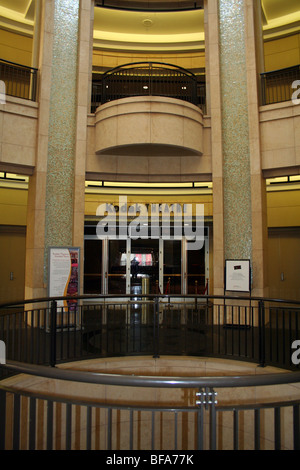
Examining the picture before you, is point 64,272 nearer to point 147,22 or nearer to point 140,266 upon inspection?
point 140,266

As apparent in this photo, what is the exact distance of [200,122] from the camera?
10.4 metres

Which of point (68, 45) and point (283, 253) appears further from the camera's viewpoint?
point (283, 253)

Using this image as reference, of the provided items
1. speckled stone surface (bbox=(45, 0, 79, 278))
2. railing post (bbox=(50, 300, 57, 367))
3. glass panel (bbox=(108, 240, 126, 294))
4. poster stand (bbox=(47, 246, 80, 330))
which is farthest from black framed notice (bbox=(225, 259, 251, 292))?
glass panel (bbox=(108, 240, 126, 294))

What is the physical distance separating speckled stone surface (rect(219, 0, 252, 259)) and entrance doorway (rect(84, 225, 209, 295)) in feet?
16.3

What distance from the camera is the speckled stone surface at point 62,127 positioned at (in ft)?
31.5

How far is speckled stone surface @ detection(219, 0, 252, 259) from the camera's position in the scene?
9.80 metres

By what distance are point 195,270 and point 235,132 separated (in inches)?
259

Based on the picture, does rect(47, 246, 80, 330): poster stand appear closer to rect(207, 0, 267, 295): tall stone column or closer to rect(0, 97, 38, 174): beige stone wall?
rect(0, 97, 38, 174): beige stone wall

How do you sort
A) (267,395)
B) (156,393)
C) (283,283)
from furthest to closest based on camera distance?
(283,283)
(156,393)
(267,395)

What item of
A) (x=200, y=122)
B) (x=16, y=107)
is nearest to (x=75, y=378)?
(x=16, y=107)

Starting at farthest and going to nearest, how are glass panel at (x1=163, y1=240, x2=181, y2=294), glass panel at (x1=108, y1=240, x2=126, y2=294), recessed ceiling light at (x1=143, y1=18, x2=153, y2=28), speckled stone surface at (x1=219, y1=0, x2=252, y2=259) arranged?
1. glass panel at (x1=163, y1=240, x2=181, y2=294)
2. glass panel at (x1=108, y1=240, x2=126, y2=294)
3. recessed ceiling light at (x1=143, y1=18, x2=153, y2=28)
4. speckled stone surface at (x1=219, y1=0, x2=252, y2=259)
